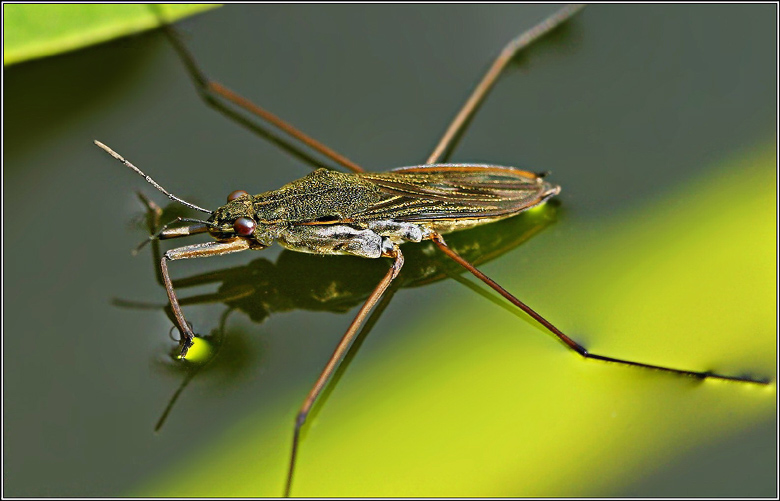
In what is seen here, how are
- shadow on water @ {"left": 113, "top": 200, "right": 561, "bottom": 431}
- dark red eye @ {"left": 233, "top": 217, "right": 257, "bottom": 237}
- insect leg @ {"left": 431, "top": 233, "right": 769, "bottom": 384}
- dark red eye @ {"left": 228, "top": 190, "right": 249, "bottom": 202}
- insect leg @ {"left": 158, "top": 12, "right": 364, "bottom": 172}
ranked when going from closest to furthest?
insect leg @ {"left": 431, "top": 233, "right": 769, "bottom": 384}, shadow on water @ {"left": 113, "top": 200, "right": 561, "bottom": 431}, dark red eye @ {"left": 233, "top": 217, "right": 257, "bottom": 237}, dark red eye @ {"left": 228, "top": 190, "right": 249, "bottom": 202}, insect leg @ {"left": 158, "top": 12, "right": 364, "bottom": 172}

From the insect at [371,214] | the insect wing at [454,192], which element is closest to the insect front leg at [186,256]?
the insect at [371,214]

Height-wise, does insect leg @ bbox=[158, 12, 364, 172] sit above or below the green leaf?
below

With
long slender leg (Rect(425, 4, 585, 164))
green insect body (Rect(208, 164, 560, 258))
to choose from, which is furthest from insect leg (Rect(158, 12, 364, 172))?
long slender leg (Rect(425, 4, 585, 164))

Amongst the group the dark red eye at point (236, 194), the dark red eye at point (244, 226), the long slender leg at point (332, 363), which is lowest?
the long slender leg at point (332, 363)

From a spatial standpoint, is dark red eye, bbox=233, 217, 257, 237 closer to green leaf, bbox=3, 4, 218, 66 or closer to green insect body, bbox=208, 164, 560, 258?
green insect body, bbox=208, 164, 560, 258

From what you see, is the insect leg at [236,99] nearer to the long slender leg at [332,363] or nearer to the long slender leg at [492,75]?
the long slender leg at [492,75]

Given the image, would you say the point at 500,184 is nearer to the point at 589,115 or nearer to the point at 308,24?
the point at 589,115

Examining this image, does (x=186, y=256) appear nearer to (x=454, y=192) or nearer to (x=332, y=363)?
(x=332, y=363)

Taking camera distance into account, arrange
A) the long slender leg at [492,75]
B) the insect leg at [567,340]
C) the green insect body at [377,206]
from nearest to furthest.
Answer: the insect leg at [567,340]
the green insect body at [377,206]
the long slender leg at [492,75]
